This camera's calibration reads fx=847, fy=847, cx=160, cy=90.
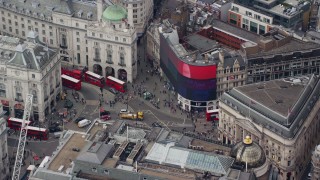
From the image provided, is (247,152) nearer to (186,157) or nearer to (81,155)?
(186,157)

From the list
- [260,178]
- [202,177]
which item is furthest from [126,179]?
[260,178]

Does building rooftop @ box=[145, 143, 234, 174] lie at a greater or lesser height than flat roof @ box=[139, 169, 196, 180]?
greater

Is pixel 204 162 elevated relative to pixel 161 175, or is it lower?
elevated

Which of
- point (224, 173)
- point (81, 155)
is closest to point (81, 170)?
point (81, 155)

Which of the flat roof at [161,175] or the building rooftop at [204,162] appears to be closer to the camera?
the flat roof at [161,175]

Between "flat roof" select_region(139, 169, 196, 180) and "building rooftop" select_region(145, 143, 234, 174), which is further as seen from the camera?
"building rooftop" select_region(145, 143, 234, 174)

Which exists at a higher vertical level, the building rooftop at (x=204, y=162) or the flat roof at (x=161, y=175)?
the building rooftop at (x=204, y=162)

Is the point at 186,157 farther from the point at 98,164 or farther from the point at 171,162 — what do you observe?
the point at 98,164

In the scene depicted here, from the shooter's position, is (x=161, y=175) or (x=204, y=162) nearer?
(x=161, y=175)
